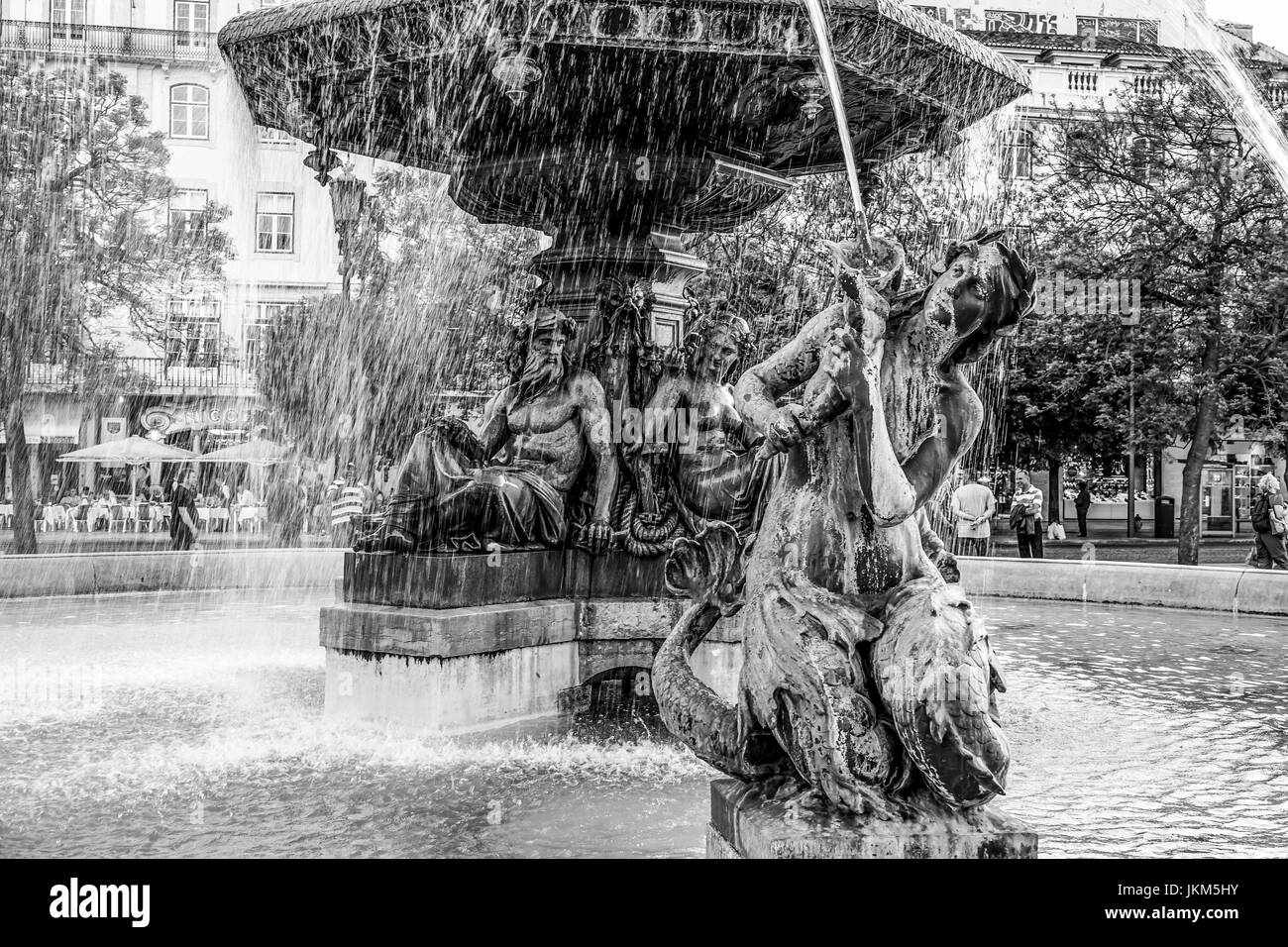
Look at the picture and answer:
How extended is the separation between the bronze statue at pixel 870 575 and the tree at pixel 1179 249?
59.6 feet

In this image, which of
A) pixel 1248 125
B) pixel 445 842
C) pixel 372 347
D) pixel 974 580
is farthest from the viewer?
pixel 372 347

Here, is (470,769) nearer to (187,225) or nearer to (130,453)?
(187,225)

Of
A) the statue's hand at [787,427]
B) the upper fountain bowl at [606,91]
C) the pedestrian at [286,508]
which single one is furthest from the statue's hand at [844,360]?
the pedestrian at [286,508]

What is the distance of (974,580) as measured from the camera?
13.4 meters

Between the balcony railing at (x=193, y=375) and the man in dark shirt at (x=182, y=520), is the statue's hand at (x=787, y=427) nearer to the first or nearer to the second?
the man in dark shirt at (x=182, y=520)

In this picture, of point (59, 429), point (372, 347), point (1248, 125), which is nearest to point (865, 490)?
point (1248, 125)

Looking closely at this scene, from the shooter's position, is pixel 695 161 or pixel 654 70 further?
pixel 695 161

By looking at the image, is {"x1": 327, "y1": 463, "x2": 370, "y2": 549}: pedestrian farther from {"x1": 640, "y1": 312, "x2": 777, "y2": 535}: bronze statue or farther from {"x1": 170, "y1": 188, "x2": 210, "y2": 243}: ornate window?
{"x1": 640, "y1": 312, "x2": 777, "y2": 535}: bronze statue

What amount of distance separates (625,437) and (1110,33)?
4792 cm

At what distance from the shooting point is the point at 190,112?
1598 inches

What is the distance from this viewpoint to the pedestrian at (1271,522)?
1595 cm

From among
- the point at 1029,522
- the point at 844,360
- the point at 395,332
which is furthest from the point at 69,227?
the point at 844,360

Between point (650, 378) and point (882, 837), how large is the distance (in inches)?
171
